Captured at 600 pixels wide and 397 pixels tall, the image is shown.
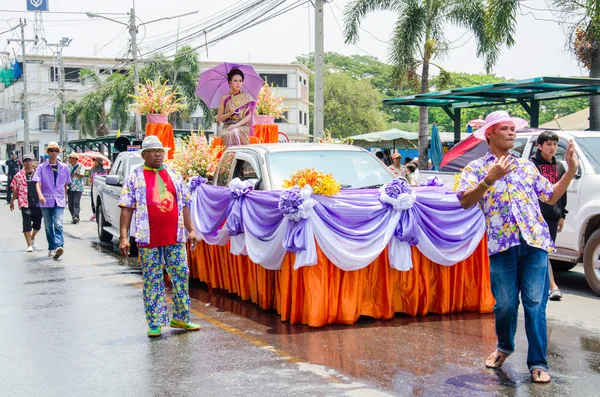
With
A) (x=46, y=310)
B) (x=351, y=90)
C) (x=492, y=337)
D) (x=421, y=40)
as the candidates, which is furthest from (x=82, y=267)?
(x=351, y=90)

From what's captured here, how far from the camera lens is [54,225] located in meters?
13.4

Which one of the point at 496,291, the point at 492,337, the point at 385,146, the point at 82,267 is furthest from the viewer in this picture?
the point at 385,146

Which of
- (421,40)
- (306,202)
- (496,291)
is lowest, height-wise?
(496,291)

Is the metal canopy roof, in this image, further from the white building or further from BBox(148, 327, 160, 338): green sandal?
the white building

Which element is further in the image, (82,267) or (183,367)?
(82,267)

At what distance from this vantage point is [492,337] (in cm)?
707

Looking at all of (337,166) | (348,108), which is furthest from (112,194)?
(348,108)

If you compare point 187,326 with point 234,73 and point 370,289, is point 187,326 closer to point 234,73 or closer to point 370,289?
point 370,289

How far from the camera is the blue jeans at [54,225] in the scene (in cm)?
1338

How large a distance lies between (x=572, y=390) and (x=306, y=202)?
3.04m

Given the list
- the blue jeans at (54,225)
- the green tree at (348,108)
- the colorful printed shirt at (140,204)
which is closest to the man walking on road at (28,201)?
the blue jeans at (54,225)

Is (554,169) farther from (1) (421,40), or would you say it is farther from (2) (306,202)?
(1) (421,40)

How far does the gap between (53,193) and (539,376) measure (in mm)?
10108

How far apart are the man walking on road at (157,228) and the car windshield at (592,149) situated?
218 inches
